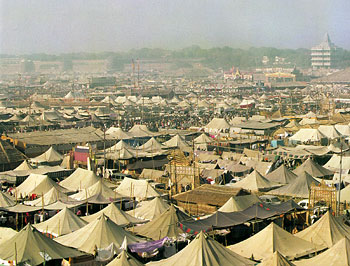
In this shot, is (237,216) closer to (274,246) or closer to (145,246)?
(274,246)

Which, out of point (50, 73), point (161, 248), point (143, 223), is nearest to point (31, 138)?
point (143, 223)

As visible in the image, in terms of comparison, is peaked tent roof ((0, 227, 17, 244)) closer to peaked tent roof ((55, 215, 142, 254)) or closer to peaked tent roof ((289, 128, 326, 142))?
peaked tent roof ((55, 215, 142, 254))

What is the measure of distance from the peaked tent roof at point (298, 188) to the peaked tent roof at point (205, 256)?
4.81 metres

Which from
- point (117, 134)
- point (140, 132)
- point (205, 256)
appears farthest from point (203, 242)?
point (140, 132)

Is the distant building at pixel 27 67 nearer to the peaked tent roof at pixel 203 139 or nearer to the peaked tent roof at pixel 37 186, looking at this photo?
the peaked tent roof at pixel 203 139

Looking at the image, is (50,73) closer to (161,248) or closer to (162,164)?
(162,164)

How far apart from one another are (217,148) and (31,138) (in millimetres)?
6001

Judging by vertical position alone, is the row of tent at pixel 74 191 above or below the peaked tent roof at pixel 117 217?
below

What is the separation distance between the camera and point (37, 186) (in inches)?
485

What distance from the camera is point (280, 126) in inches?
939

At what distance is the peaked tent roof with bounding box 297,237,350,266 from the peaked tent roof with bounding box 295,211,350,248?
103cm

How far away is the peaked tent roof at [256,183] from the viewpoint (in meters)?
12.5

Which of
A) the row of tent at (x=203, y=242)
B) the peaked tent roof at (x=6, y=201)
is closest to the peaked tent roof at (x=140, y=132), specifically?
the peaked tent roof at (x=6, y=201)

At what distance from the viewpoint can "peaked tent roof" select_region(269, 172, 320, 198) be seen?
39.1 feet
